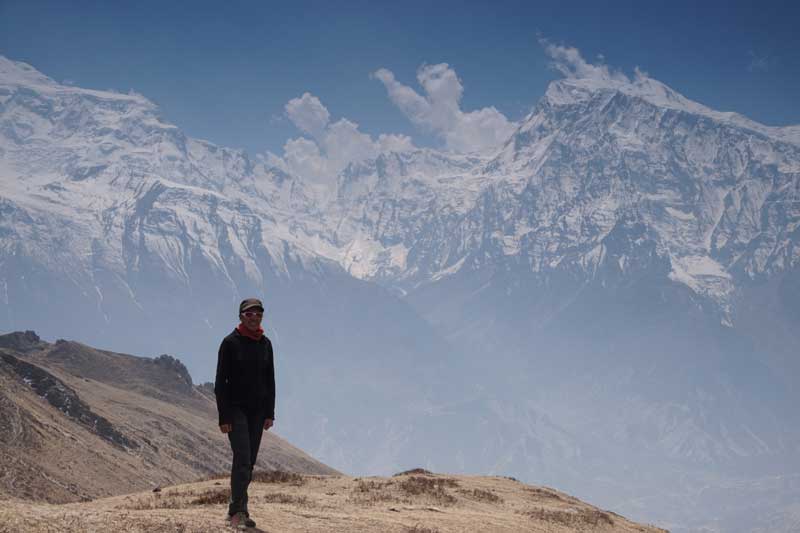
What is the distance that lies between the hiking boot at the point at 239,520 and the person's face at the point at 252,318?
10.7ft

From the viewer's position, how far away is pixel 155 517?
15.5 m

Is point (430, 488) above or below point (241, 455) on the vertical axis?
above

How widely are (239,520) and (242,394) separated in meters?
2.19

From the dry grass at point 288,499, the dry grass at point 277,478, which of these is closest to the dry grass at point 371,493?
the dry grass at point 288,499

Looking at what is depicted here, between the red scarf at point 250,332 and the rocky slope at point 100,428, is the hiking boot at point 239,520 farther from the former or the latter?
the rocky slope at point 100,428

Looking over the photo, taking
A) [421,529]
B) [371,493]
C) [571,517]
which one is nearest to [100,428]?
[371,493]

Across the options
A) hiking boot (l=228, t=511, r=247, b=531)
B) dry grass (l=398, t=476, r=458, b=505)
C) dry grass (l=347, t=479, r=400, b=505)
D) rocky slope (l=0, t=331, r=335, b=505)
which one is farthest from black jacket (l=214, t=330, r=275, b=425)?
rocky slope (l=0, t=331, r=335, b=505)

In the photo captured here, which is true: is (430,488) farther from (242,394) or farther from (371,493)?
(242,394)

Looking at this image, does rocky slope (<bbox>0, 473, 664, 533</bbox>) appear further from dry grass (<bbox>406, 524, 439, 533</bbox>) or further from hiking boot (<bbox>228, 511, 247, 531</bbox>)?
hiking boot (<bbox>228, 511, 247, 531</bbox>)

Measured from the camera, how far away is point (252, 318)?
1590cm

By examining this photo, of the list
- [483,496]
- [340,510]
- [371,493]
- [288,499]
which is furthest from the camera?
[483,496]

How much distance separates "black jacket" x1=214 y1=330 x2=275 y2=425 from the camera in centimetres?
1583

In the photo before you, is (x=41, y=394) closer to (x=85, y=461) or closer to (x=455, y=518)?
(x=85, y=461)

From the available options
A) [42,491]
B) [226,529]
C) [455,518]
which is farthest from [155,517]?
[42,491]
